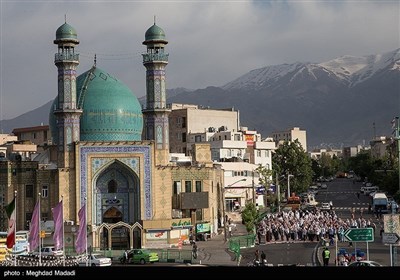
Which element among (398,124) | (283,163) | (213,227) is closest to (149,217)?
(213,227)

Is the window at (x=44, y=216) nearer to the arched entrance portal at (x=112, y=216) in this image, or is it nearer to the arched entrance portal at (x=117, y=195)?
the arched entrance portal at (x=117, y=195)

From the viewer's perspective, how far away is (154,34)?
63219 millimetres

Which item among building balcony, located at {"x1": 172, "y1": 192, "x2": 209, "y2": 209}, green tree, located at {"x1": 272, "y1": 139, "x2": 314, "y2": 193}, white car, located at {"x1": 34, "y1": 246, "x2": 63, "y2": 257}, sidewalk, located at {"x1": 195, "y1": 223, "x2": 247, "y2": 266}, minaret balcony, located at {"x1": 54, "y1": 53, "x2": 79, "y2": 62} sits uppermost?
minaret balcony, located at {"x1": 54, "y1": 53, "x2": 79, "y2": 62}

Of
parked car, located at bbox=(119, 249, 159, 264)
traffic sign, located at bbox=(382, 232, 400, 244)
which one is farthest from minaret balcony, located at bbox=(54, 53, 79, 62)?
traffic sign, located at bbox=(382, 232, 400, 244)

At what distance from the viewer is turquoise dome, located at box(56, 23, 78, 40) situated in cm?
6012

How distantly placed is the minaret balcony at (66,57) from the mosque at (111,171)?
0.24ft

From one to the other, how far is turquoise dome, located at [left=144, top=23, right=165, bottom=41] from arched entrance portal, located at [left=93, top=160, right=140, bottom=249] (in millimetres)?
10599

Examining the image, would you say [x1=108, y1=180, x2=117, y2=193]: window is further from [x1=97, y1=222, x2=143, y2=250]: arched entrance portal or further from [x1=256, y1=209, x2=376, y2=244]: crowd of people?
[x1=256, y1=209, x2=376, y2=244]: crowd of people

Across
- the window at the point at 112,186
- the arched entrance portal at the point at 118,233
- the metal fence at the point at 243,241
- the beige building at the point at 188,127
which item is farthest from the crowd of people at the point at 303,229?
the beige building at the point at 188,127

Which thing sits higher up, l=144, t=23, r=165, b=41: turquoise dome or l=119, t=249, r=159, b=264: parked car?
l=144, t=23, r=165, b=41: turquoise dome

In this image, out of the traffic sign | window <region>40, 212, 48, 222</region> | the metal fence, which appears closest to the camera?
the traffic sign

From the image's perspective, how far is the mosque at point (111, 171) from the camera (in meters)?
56.8

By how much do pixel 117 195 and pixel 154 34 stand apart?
12853mm

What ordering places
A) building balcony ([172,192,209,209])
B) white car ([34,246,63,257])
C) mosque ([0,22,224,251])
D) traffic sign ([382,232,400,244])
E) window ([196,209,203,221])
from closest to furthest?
traffic sign ([382,232,400,244]), white car ([34,246,63,257]), mosque ([0,22,224,251]), building balcony ([172,192,209,209]), window ([196,209,203,221])
